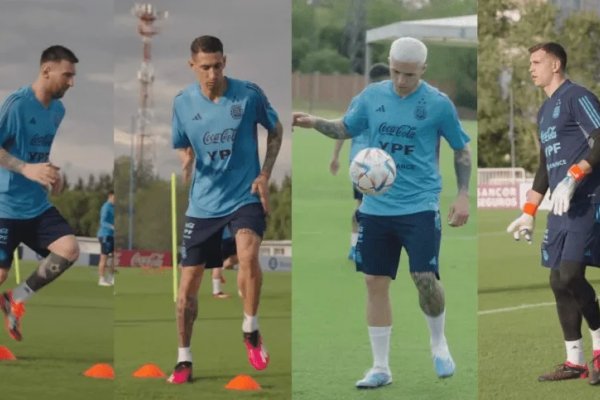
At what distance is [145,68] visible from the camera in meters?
6.85

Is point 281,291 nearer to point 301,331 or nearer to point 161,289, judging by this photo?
point 301,331

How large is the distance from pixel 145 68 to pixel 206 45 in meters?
0.38

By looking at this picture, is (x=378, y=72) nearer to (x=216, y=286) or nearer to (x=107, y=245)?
(x=216, y=286)

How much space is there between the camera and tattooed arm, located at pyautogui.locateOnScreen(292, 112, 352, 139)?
22.4 ft

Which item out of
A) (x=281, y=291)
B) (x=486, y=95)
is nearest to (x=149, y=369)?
(x=281, y=291)

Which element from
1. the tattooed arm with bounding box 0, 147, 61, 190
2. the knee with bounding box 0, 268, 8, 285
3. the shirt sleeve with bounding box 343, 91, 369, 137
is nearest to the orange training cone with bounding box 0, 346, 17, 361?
the knee with bounding box 0, 268, 8, 285

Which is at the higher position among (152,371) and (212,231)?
(212,231)

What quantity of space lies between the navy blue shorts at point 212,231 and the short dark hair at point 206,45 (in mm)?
898

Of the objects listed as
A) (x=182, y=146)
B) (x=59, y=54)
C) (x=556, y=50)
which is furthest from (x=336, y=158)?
(x=59, y=54)

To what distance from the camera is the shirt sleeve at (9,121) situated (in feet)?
23.1

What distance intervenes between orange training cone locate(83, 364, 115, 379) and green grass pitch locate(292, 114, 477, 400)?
111 cm

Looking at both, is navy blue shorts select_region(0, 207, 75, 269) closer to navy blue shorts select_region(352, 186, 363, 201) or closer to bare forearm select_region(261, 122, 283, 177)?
bare forearm select_region(261, 122, 283, 177)

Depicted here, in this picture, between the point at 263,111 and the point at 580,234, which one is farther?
the point at 580,234

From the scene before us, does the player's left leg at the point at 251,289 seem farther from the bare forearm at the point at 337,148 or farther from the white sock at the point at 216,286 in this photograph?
the bare forearm at the point at 337,148
